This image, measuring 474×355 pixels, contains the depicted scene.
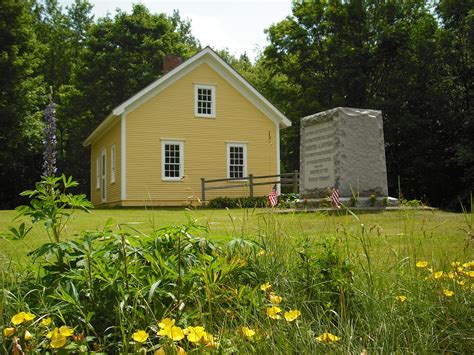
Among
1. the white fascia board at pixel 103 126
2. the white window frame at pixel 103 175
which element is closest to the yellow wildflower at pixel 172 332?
the white fascia board at pixel 103 126

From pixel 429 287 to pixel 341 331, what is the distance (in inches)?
34.0

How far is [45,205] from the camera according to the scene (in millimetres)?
3080

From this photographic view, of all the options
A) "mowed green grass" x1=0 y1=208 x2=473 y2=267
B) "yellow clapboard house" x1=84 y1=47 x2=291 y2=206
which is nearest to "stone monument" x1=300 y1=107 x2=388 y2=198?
"mowed green grass" x1=0 y1=208 x2=473 y2=267

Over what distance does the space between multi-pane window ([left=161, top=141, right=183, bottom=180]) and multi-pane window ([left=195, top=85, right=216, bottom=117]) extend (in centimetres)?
184

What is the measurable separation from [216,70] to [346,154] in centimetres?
1284

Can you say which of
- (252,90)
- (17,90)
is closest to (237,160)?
(252,90)

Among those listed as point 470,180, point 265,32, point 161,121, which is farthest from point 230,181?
point 265,32

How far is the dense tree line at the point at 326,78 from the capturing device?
96.2 ft

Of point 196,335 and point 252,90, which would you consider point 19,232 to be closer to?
point 196,335

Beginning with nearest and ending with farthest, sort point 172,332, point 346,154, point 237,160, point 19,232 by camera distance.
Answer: point 172,332
point 19,232
point 346,154
point 237,160

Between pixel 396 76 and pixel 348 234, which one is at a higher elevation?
pixel 396 76

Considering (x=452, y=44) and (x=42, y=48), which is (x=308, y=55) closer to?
(x=452, y=44)

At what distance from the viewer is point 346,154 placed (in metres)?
13.6

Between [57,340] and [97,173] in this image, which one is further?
Result: [97,173]
